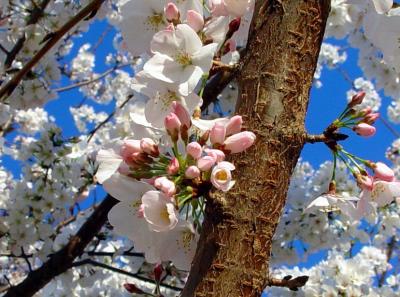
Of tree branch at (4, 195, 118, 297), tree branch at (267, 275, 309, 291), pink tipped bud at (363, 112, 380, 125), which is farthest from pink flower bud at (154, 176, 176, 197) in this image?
tree branch at (4, 195, 118, 297)

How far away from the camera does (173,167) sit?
3.48ft

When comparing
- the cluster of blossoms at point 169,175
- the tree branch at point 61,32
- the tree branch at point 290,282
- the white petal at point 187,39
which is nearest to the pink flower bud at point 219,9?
the white petal at point 187,39

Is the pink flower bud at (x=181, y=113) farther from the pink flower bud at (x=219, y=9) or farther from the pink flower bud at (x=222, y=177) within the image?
the pink flower bud at (x=219, y=9)

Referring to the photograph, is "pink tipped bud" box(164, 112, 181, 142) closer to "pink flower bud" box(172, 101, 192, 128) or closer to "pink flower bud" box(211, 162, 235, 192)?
"pink flower bud" box(172, 101, 192, 128)

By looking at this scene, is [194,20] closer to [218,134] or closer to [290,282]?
[218,134]

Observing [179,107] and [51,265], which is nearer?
[179,107]

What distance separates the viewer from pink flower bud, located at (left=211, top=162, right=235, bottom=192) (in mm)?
1002

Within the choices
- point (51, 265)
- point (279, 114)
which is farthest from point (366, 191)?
point (51, 265)

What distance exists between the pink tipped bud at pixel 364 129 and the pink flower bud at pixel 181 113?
382 mm

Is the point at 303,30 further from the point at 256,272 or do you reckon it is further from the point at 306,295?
the point at 306,295

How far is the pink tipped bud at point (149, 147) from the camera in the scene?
1092mm

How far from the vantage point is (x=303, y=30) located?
1190 millimetres

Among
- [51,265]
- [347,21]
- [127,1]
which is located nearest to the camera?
[127,1]

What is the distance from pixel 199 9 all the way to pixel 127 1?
27cm
